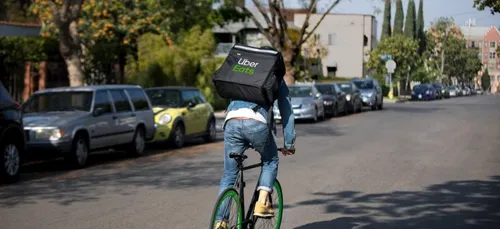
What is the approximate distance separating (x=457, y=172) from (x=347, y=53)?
68.8 meters

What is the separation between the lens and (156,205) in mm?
10023

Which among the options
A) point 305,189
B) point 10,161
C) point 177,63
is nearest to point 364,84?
point 177,63

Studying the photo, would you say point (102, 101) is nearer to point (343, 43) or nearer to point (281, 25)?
point (281, 25)

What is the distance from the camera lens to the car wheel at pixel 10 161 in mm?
12430

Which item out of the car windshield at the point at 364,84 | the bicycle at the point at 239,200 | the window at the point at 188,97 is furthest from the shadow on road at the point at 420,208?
the car windshield at the point at 364,84

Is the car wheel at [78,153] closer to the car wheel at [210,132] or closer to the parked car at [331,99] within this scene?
the car wheel at [210,132]

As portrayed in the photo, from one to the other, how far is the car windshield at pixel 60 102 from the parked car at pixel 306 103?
1279 cm

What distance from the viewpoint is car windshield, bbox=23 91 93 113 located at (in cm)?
1557

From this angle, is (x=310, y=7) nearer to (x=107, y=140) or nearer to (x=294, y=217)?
(x=107, y=140)

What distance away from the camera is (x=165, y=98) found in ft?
65.7

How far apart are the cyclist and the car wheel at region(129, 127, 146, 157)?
33.8 ft

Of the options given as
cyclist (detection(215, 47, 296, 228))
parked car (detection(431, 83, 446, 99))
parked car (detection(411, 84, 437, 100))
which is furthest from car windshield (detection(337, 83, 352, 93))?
parked car (detection(431, 83, 446, 99))

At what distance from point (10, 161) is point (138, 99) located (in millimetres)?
5237

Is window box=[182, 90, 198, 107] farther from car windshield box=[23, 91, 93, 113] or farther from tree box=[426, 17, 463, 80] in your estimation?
tree box=[426, 17, 463, 80]
